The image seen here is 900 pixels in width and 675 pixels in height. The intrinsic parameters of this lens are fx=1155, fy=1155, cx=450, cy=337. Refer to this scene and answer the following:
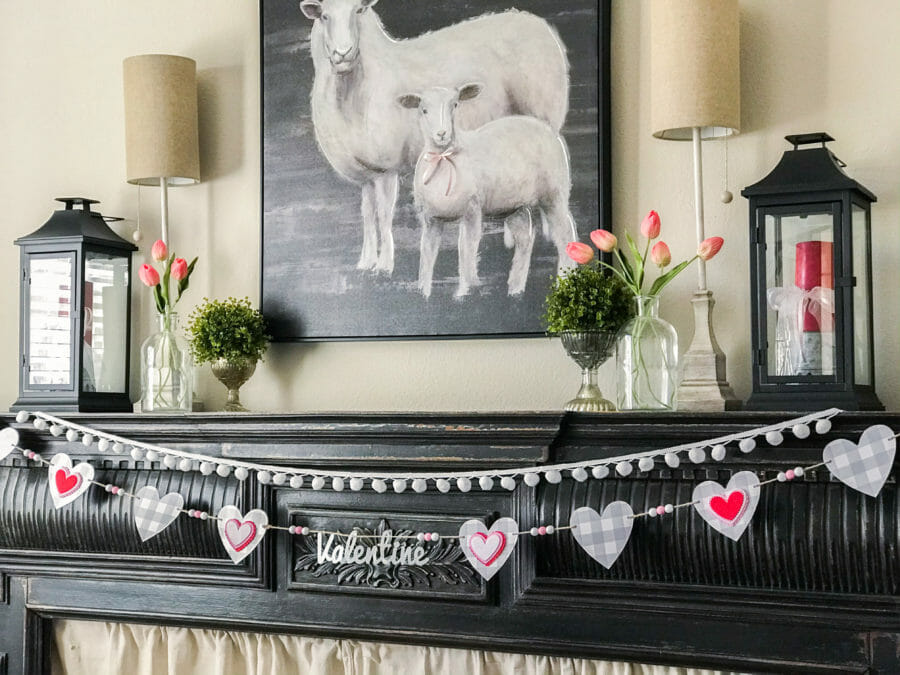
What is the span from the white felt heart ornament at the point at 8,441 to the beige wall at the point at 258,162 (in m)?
0.39

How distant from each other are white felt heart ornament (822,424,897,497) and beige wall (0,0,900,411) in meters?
0.30

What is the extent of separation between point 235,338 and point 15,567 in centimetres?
64

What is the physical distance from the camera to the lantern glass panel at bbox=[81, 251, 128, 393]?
236cm

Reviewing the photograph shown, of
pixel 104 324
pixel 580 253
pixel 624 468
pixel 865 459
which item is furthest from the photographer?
pixel 104 324

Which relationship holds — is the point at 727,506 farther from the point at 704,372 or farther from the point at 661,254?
the point at 661,254

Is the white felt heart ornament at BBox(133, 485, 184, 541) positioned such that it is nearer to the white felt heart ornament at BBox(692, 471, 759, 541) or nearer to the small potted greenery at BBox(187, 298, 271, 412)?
the small potted greenery at BBox(187, 298, 271, 412)

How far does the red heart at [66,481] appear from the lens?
2.19 metres

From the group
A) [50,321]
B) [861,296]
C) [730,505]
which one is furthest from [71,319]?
[861,296]

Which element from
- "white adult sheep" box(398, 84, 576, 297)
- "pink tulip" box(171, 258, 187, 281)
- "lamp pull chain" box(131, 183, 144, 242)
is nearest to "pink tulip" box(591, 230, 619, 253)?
"white adult sheep" box(398, 84, 576, 297)

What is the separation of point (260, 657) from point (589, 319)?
88 centimetres

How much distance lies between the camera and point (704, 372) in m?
1.95

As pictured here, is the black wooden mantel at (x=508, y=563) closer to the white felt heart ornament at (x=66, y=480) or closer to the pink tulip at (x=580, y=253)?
the white felt heart ornament at (x=66, y=480)

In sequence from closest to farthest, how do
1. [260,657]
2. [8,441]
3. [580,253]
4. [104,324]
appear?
[580,253] < [260,657] < [8,441] < [104,324]

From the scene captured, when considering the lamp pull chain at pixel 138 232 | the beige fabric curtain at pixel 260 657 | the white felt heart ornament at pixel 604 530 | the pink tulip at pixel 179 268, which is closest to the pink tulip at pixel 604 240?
the white felt heart ornament at pixel 604 530
